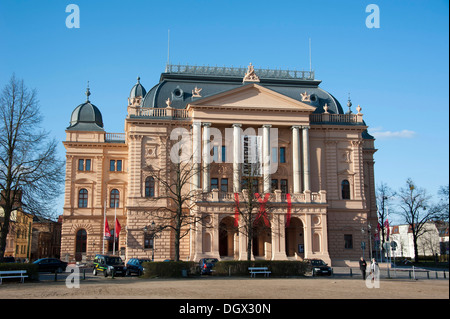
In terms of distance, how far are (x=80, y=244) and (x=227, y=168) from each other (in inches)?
806

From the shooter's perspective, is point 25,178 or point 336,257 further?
point 336,257

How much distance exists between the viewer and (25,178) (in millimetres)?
37875

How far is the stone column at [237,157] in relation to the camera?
56188mm

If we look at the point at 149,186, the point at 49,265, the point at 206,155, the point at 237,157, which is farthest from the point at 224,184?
the point at 49,265

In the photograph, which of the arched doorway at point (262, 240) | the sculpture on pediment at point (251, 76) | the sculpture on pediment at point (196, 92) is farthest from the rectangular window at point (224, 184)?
the sculpture on pediment at point (251, 76)

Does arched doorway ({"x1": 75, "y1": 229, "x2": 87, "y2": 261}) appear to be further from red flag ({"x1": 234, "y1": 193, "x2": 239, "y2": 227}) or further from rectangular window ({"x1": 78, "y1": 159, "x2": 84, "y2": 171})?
red flag ({"x1": 234, "y1": 193, "x2": 239, "y2": 227})

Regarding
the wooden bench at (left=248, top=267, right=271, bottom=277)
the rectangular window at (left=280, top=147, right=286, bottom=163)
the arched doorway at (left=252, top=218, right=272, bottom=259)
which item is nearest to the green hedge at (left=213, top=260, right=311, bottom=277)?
the wooden bench at (left=248, top=267, right=271, bottom=277)

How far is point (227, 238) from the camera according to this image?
5806 cm

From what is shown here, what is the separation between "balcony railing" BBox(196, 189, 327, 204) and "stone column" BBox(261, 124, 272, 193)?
5.77 ft
